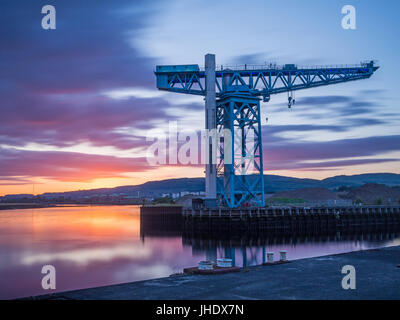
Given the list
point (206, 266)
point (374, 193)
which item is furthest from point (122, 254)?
point (374, 193)

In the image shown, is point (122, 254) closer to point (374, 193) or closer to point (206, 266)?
point (206, 266)

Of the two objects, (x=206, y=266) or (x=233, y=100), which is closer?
(x=206, y=266)

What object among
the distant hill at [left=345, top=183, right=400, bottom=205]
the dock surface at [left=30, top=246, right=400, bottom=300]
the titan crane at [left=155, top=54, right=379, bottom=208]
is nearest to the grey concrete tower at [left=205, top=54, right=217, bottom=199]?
the titan crane at [left=155, top=54, right=379, bottom=208]

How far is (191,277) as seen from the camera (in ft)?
59.1

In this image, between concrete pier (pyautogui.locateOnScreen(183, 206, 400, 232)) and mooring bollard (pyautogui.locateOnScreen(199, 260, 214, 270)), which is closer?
mooring bollard (pyautogui.locateOnScreen(199, 260, 214, 270))

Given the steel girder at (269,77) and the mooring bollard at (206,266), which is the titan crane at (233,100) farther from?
the mooring bollard at (206,266)

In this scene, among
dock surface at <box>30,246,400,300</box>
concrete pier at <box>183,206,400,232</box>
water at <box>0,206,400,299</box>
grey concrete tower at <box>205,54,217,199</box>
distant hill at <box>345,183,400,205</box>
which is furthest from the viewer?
distant hill at <box>345,183,400,205</box>

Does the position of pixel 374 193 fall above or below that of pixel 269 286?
below

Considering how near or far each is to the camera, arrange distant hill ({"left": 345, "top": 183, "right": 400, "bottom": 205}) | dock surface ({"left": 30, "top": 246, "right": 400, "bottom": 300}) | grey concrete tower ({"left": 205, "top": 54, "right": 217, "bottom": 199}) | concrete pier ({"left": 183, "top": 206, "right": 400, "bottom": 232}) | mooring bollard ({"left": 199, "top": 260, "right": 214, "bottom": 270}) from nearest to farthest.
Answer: dock surface ({"left": 30, "top": 246, "right": 400, "bottom": 300}) → mooring bollard ({"left": 199, "top": 260, "right": 214, "bottom": 270}) → concrete pier ({"left": 183, "top": 206, "right": 400, "bottom": 232}) → grey concrete tower ({"left": 205, "top": 54, "right": 217, "bottom": 199}) → distant hill ({"left": 345, "top": 183, "right": 400, "bottom": 205})

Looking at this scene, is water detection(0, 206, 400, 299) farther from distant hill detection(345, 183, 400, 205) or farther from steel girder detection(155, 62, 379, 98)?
distant hill detection(345, 183, 400, 205)

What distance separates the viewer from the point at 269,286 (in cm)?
1595

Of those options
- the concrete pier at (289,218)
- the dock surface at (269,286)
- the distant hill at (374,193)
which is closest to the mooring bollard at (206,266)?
the dock surface at (269,286)

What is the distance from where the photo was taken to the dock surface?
1447 cm
